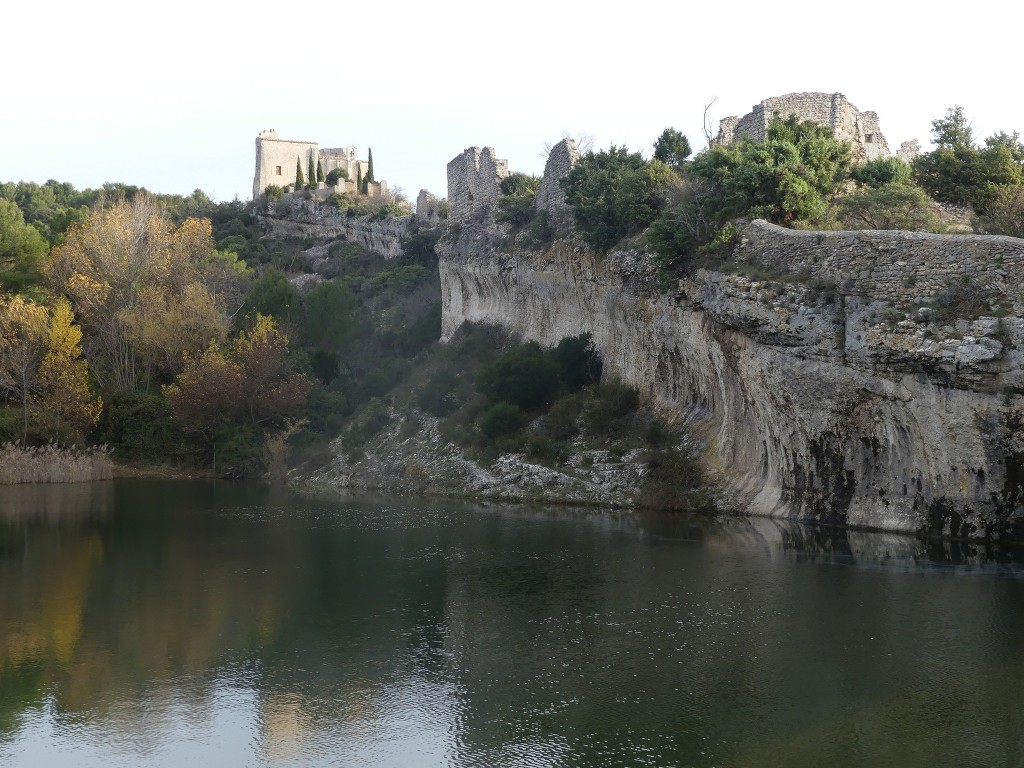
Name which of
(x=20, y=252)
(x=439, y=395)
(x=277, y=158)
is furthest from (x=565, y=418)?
(x=277, y=158)

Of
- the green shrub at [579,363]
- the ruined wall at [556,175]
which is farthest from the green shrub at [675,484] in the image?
the ruined wall at [556,175]

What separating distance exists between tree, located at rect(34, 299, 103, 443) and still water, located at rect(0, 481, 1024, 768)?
16.0 meters

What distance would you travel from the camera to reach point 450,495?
1281 inches

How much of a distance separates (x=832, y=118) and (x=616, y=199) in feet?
22.9

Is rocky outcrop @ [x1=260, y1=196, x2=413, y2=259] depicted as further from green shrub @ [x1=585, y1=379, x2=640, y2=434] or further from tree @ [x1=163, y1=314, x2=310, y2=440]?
green shrub @ [x1=585, y1=379, x2=640, y2=434]

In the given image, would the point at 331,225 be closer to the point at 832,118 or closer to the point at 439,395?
the point at 439,395

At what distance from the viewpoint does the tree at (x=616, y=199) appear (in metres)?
32.6

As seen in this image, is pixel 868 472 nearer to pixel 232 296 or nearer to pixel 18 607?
pixel 18 607

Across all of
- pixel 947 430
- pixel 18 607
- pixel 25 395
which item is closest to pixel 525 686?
pixel 18 607

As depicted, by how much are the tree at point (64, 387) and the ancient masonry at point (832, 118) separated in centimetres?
2665

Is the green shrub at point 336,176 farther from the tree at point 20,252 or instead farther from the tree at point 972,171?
the tree at point 972,171

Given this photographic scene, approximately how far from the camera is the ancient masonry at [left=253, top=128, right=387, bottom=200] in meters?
82.6

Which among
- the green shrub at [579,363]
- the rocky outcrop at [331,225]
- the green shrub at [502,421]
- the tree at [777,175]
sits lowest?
the green shrub at [502,421]

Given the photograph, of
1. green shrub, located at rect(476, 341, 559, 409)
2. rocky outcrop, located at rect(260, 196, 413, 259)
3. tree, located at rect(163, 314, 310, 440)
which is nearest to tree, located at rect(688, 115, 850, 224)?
green shrub, located at rect(476, 341, 559, 409)
